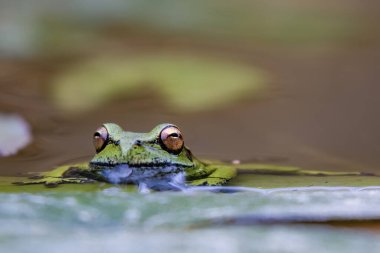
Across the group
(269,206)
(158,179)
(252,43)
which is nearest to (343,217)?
(269,206)

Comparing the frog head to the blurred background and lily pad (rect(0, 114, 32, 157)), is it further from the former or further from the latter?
lily pad (rect(0, 114, 32, 157))

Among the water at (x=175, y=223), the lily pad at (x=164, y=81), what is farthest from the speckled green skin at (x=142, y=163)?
the water at (x=175, y=223)

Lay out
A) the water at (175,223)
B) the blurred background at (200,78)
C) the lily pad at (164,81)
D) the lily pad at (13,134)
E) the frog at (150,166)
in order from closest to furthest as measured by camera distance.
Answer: the water at (175,223)
the frog at (150,166)
the lily pad at (13,134)
the blurred background at (200,78)
the lily pad at (164,81)

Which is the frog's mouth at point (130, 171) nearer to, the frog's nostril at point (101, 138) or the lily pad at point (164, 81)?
the frog's nostril at point (101, 138)

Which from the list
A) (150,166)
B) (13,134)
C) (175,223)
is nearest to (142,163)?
(150,166)

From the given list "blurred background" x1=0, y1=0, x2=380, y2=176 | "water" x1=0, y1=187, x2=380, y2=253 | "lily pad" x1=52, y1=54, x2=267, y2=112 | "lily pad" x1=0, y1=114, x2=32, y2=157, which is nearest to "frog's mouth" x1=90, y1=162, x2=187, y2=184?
"blurred background" x1=0, y1=0, x2=380, y2=176

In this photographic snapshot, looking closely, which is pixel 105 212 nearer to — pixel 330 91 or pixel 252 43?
pixel 330 91

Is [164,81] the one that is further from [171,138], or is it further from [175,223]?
[175,223]
